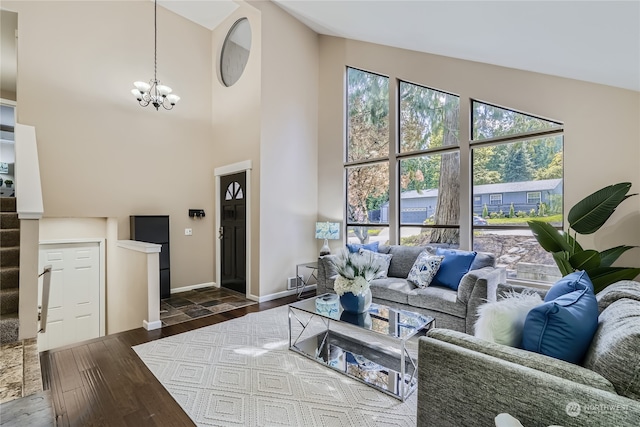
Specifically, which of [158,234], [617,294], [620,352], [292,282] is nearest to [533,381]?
[620,352]

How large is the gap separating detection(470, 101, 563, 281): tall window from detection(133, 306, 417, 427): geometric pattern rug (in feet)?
7.69

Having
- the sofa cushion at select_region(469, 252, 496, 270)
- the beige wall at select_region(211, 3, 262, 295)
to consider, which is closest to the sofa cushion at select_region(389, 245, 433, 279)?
the sofa cushion at select_region(469, 252, 496, 270)

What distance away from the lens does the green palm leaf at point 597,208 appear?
8.55ft

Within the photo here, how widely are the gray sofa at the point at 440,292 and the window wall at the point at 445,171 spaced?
58cm

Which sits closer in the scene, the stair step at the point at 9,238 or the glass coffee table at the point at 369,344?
the glass coffee table at the point at 369,344

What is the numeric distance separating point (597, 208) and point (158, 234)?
18.1 ft

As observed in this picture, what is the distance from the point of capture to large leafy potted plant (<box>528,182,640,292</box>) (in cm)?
261

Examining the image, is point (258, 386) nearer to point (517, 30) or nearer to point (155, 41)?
point (517, 30)

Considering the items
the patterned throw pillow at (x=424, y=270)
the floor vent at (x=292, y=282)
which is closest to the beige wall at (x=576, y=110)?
the patterned throw pillow at (x=424, y=270)

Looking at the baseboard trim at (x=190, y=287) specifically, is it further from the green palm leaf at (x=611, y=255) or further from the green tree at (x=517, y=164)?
the green palm leaf at (x=611, y=255)

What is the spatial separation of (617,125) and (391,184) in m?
2.52

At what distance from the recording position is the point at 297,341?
3057 millimetres

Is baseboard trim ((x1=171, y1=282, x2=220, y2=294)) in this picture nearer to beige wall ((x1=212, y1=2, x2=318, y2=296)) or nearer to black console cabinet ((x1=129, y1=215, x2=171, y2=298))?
black console cabinet ((x1=129, y1=215, x2=171, y2=298))

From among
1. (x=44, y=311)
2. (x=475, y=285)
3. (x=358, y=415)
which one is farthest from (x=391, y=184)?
(x=44, y=311)
